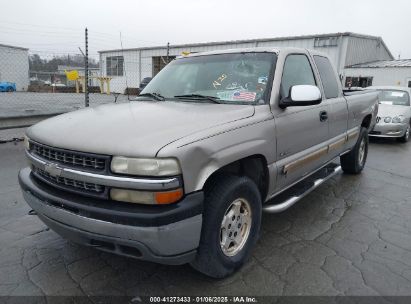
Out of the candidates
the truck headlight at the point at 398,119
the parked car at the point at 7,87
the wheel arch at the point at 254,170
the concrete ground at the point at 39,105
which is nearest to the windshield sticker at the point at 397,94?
the truck headlight at the point at 398,119

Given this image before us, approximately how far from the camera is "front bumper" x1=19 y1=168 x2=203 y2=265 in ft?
6.99

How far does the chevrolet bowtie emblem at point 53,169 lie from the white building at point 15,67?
38.1 metres

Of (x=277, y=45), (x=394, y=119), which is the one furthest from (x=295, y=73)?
(x=277, y=45)

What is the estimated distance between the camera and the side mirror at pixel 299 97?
10.0ft

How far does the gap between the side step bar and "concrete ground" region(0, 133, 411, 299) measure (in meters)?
0.28

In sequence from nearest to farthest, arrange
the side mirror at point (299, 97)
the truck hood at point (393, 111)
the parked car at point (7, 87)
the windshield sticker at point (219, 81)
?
the side mirror at point (299, 97) < the windshield sticker at point (219, 81) < the truck hood at point (393, 111) < the parked car at point (7, 87)

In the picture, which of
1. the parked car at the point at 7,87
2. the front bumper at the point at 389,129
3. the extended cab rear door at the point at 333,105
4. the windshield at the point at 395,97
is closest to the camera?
the extended cab rear door at the point at 333,105

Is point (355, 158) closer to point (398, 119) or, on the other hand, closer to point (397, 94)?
point (398, 119)

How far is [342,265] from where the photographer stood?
296 cm

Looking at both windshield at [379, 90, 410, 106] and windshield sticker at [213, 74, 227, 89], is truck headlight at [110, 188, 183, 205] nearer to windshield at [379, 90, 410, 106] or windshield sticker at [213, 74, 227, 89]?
windshield sticker at [213, 74, 227, 89]

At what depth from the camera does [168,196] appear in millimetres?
2145

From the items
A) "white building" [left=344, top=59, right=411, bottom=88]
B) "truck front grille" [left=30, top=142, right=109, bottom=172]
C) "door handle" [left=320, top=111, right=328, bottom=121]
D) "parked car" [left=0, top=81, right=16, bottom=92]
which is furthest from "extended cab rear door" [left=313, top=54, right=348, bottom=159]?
"parked car" [left=0, top=81, right=16, bottom=92]

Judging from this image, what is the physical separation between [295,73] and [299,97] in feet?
2.44

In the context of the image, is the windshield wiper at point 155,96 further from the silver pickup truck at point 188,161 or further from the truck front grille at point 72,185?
the truck front grille at point 72,185
